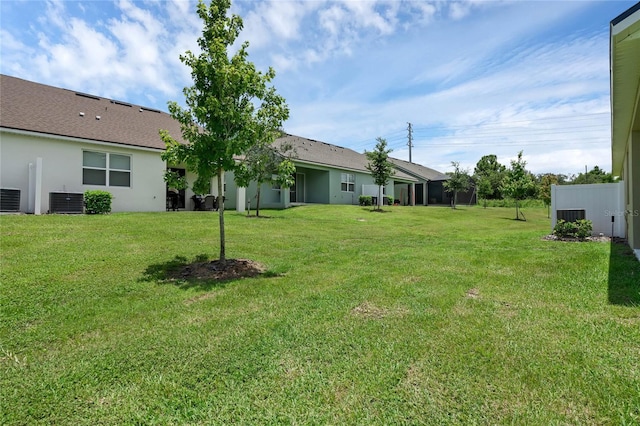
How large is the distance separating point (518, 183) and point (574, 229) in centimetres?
1514

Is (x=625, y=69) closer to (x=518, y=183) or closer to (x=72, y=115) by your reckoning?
(x=72, y=115)

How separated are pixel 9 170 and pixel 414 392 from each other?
15900 mm

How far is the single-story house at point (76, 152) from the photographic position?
12398 millimetres

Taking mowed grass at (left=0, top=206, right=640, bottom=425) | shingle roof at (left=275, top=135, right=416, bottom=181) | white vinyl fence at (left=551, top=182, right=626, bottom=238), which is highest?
shingle roof at (left=275, top=135, right=416, bottom=181)

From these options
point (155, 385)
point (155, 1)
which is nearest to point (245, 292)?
point (155, 385)

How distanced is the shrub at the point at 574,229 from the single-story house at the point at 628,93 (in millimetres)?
1197

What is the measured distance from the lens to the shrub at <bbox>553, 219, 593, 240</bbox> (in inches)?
408

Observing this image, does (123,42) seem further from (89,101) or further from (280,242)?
(280,242)

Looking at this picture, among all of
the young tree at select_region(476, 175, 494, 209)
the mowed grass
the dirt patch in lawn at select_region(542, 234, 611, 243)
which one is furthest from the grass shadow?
the young tree at select_region(476, 175, 494, 209)

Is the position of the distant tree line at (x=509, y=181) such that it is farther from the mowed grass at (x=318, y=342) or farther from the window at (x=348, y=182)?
the mowed grass at (x=318, y=342)

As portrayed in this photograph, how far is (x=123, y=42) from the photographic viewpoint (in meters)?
12.1

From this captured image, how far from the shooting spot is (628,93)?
19.8 feet

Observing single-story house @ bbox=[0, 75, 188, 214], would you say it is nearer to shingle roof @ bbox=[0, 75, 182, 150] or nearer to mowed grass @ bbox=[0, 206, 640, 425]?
shingle roof @ bbox=[0, 75, 182, 150]

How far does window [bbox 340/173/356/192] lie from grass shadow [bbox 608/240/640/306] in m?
20.0
